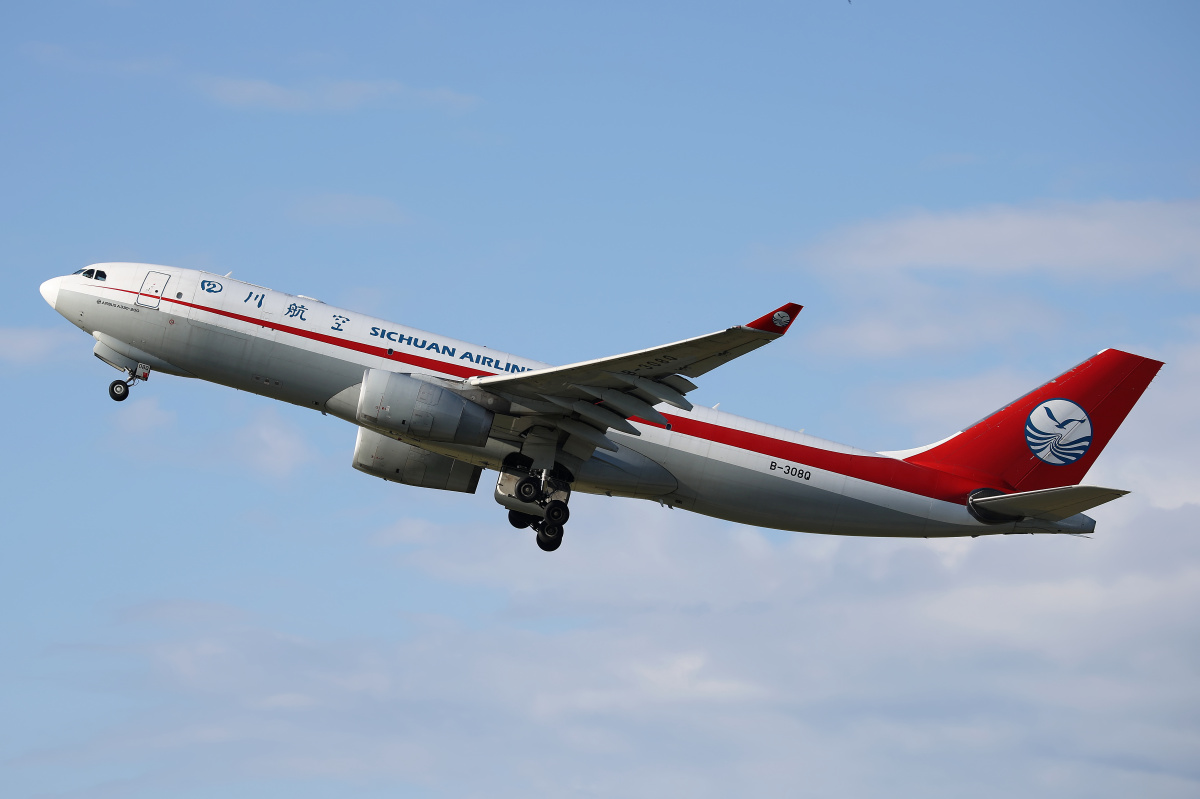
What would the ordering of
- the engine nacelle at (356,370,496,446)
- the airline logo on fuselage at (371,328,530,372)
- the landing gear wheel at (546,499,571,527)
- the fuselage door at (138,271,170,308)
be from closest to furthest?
the engine nacelle at (356,370,496,446), the fuselage door at (138,271,170,308), the airline logo on fuselage at (371,328,530,372), the landing gear wheel at (546,499,571,527)

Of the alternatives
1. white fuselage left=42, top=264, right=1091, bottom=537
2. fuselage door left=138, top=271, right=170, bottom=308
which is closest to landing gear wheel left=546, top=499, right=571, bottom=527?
white fuselage left=42, top=264, right=1091, bottom=537

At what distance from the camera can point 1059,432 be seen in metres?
38.5

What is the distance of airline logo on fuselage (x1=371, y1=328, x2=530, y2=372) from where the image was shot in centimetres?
3400

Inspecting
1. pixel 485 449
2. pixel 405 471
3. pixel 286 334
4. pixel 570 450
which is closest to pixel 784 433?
pixel 570 450

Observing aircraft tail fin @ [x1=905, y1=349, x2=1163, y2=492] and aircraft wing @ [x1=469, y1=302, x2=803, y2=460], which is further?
aircraft tail fin @ [x1=905, y1=349, x2=1163, y2=492]

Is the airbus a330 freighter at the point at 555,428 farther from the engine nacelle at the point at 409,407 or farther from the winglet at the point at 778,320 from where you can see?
the winglet at the point at 778,320

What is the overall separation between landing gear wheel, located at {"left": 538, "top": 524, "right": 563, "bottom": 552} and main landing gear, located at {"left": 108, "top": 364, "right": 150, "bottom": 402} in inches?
468

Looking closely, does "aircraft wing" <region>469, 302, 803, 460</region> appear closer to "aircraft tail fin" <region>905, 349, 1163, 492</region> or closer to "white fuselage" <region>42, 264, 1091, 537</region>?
"white fuselage" <region>42, 264, 1091, 537</region>

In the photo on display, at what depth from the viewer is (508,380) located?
105 ft

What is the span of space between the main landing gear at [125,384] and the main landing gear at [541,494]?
1025 centimetres

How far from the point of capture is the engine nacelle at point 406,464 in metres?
37.2

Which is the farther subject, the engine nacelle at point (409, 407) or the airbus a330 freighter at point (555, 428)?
the airbus a330 freighter at point (555, 428)

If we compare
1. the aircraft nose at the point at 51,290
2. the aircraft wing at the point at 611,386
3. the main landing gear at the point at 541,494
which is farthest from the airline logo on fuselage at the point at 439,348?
the aircraft nose at the point at 51,290

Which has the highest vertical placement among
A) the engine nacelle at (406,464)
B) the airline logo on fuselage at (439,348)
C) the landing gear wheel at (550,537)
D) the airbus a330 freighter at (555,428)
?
the airline logo on fuselage at (439,348)
